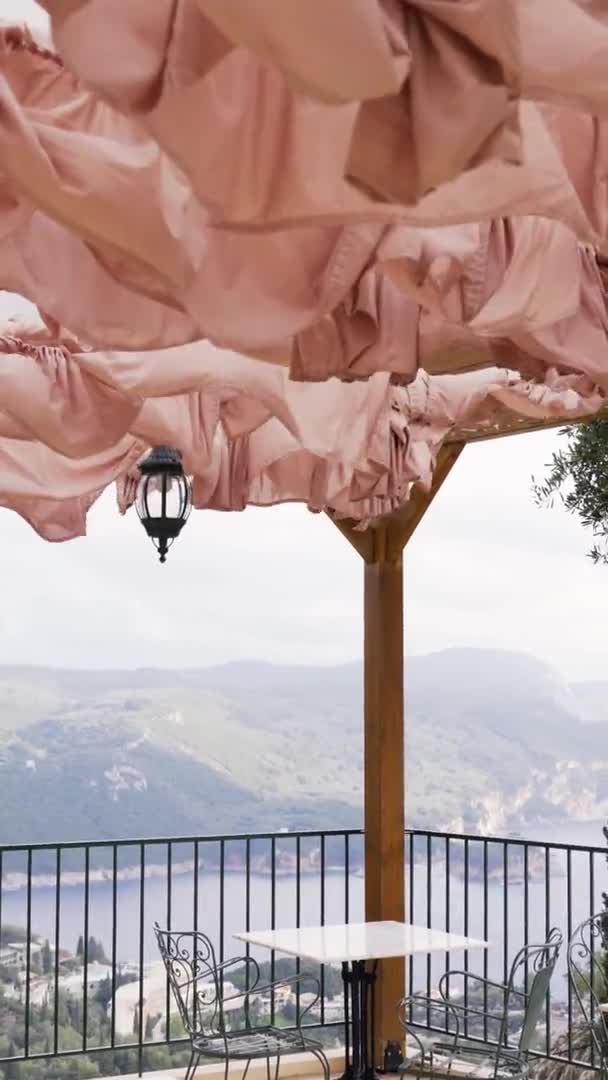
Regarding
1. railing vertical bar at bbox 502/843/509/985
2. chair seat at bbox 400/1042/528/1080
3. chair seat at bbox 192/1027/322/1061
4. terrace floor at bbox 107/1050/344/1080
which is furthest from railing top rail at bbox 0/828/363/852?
chair seat at bbox 400/1042/528/1080

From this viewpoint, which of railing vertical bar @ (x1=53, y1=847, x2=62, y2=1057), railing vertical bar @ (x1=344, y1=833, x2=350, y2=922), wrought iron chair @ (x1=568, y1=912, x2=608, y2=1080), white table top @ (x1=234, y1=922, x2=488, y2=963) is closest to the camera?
wrought iron chair @ (x1=568, y1=912, x2=608, y2=1080)

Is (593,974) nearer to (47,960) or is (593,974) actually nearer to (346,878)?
(346,878)

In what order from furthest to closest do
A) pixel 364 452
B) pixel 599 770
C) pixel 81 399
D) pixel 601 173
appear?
pixel 599 770 < pixel 364 452 < pixel 81 399 < pixel 601 173

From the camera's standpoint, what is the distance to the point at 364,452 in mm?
2992

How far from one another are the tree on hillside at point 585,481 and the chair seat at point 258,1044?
6.99 feet

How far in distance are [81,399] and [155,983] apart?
4573 millimetres

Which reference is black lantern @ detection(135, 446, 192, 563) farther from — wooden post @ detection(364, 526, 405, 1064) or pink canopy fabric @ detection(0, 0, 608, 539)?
wooden post @ detection(364, 526, 405, 1064)

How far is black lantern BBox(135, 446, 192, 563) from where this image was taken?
4238 mm

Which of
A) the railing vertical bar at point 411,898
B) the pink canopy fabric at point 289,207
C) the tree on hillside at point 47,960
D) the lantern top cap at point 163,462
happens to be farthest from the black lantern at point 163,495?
the railing vertical bar at point 411,898

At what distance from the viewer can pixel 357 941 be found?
18.1 feet

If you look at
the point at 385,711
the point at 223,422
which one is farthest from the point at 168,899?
the point at 223,422

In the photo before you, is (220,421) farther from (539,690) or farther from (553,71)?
(539,690)

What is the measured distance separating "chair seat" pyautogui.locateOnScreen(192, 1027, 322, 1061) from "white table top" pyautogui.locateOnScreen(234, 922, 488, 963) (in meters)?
0.35

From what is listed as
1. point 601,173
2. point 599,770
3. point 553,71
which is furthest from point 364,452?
point 599,770
